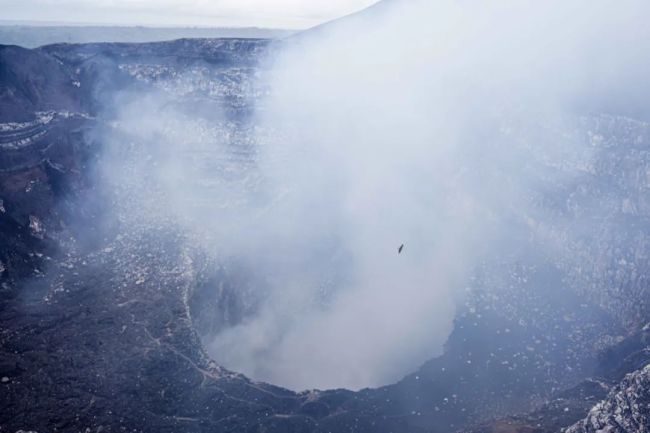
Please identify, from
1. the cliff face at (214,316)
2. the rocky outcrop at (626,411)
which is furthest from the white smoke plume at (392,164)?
the rocky outcrop at (626,411)

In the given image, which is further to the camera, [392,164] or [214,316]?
[392,164]

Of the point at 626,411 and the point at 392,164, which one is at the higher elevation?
the point at 392,164

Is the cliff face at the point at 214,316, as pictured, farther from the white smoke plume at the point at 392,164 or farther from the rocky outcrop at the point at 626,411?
the white smoke plume at the point at 392,164

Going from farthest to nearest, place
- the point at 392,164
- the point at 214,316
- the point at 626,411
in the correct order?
1. the point at 392,164
2. the point at 214,316
3. the point at 626,411

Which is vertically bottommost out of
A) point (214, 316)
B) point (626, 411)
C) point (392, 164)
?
point (626, 411)

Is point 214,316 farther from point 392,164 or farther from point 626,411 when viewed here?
point 626,411

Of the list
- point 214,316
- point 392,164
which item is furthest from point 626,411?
point 392,164

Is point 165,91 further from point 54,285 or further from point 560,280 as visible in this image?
point 560,280

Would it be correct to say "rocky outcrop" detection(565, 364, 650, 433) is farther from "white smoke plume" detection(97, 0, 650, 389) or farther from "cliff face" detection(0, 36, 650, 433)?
"white smoke plume" detection(97, 0, 650, 389)

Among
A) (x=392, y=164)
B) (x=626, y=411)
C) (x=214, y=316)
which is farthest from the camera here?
(x=392, y=164)

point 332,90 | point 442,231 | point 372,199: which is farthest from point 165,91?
point 442,231

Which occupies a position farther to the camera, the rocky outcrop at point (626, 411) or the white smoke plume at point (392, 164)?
the white smoke plume at point (392, 164)

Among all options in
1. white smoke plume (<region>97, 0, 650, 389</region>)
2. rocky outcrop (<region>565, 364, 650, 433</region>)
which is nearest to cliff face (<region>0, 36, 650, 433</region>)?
rocky outcrop (<region>565, 364, 650, 433</region>)
